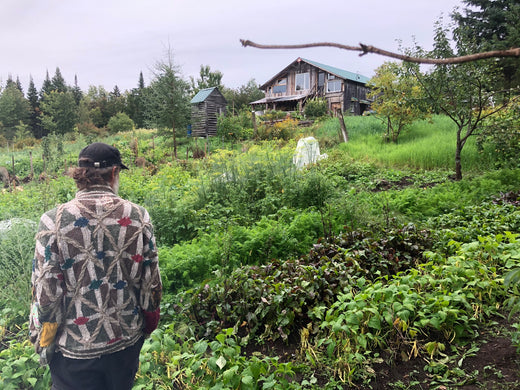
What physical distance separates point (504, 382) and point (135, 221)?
8.67 ft

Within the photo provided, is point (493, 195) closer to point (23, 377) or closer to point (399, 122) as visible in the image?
point (23, 377)

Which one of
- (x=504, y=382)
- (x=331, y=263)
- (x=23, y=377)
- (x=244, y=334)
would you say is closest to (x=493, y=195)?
(x=331, y=263)

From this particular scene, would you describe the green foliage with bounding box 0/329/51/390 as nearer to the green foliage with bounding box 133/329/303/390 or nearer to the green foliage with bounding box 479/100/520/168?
the green foliage with bounding box 133/329/303/390

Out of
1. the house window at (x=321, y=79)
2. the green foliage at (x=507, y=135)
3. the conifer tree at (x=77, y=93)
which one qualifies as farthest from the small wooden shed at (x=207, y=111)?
the conifer tree at (x=77, y=93)

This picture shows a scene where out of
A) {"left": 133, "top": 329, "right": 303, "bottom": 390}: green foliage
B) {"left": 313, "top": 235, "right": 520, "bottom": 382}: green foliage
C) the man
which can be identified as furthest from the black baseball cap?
{"left": 313, "top": 235, "right": 520, "bottom": 382}: green foliage

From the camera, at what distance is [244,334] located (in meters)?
3.43

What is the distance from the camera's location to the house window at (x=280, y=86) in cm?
3628

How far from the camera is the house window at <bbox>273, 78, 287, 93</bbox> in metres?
36.3

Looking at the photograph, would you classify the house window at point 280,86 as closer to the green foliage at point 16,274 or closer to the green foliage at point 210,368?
the green foliage at point 16,274

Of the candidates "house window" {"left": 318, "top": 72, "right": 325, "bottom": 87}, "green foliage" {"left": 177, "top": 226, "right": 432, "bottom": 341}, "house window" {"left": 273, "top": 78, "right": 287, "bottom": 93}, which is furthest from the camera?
"house window" {"left": 273, "top": 78, "right": 287, "bottom": 93}

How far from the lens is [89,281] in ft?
6.39

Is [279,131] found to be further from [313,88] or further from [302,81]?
[302,81]

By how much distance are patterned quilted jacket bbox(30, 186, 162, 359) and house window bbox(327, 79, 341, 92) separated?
33.4 m

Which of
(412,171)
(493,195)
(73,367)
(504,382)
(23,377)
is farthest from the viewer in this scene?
(412,171)
